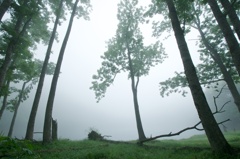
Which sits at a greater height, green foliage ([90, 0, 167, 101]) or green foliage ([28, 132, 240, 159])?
green foliage ([90, 0, 167, 101])

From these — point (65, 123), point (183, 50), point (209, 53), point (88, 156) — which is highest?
point (65, 123)

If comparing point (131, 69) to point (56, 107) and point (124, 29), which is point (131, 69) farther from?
point (56, 107)

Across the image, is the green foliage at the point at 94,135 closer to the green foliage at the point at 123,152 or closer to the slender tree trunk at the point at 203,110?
the green foliage at the point at 123,152

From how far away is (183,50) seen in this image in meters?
6.02

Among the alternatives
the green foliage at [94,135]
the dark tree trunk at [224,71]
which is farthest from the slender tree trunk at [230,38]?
the green foliage at [94,135]

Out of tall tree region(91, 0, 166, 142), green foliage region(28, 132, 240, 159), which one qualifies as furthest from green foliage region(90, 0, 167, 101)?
green foliage region(28, 132, 240, 159)

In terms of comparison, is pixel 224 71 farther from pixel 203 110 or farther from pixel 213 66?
pixel 203 110

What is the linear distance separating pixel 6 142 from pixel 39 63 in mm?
22311

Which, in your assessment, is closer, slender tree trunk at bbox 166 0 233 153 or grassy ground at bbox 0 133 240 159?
slender tree trunk at bbox 166 0 233 153

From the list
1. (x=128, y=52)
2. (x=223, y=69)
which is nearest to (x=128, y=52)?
(x=128, y=52)

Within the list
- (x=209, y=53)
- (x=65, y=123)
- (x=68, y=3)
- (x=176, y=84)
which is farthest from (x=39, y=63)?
(x=65, y=123)

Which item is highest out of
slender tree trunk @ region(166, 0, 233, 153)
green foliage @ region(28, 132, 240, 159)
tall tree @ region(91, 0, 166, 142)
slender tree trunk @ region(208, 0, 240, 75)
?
tall tree @ region(91, 0, 166, 142)

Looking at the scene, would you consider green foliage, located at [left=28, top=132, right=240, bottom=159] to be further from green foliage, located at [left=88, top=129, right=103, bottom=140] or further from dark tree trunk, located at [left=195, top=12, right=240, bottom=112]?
green foliage, located at [left=88, top=129, right=103, bottom=140]

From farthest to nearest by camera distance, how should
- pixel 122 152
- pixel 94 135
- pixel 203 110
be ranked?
pixel 94 135 < pixel 122 152 < pixel 203 110
